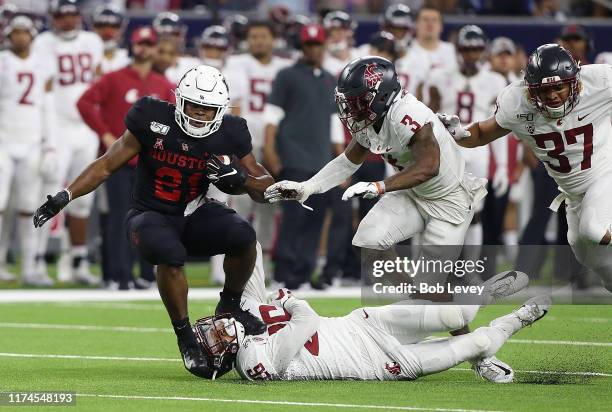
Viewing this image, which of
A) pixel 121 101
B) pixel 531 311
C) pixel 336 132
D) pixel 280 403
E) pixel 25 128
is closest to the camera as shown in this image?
pixel 280 403

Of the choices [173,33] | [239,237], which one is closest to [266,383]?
[239,237]

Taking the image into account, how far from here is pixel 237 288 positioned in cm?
720

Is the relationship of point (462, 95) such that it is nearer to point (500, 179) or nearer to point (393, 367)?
point (500, 179)

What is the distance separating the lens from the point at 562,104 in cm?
706

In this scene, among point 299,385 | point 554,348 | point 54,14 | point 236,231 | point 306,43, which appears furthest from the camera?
point 54,14

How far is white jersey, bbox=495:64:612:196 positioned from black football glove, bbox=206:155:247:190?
148 centimetres

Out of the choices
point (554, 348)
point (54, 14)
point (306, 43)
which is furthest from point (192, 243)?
point (54, 14)

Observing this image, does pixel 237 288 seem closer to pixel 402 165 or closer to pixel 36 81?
pixel 402 165

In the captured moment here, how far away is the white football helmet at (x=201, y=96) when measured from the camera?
706cm

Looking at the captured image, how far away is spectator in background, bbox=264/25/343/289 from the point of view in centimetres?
1173

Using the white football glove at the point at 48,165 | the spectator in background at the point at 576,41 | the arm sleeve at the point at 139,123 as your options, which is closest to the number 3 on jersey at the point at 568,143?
the arm sleeve at the point at 139,123

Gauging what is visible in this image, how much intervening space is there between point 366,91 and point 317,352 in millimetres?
1378

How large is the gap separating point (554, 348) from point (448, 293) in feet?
2.91

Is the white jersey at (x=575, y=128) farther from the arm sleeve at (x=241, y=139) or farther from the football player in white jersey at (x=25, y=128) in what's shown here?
the football player in white jersey at (x=25, y=128)
